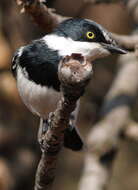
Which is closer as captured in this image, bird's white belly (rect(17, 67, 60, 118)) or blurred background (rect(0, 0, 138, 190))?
bird's white belly (rect(17, 67, 60, 118))

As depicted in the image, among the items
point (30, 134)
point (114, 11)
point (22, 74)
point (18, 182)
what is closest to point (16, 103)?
point (30, 134)

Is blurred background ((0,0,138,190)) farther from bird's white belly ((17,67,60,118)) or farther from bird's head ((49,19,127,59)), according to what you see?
bird's head ((49,19,127,59))

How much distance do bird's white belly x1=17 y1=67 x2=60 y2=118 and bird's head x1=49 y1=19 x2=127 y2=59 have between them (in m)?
0.27

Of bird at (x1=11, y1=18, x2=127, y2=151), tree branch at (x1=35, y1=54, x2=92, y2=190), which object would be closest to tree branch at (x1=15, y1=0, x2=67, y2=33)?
bird at (x1=11, y1=18, x2=127, y2=151)

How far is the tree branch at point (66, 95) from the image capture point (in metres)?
2.39

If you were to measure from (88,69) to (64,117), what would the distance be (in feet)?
1.29

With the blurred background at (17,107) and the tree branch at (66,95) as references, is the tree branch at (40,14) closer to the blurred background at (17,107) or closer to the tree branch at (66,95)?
the tree branch at (66,95)

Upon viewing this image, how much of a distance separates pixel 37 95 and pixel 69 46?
0.38 metres

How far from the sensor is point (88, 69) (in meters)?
2.40

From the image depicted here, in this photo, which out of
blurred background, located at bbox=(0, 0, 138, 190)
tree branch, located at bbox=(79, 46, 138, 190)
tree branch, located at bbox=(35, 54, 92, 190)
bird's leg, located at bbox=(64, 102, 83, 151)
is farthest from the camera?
blurred background, located at bbox=(0, 0, 138, 190)

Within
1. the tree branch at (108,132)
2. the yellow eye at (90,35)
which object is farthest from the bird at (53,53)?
the tree branch at (108,132)

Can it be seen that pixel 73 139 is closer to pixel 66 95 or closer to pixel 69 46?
pixel 69 46

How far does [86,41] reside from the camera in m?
3.61

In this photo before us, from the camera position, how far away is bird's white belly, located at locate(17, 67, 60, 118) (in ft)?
11.7
